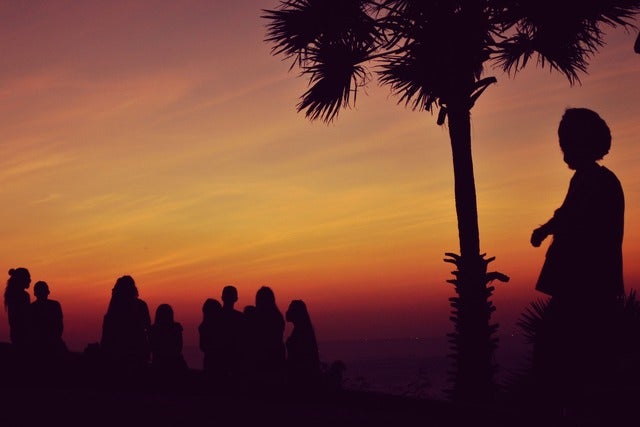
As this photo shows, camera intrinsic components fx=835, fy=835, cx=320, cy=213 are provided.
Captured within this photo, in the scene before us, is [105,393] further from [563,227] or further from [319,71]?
[319,71]

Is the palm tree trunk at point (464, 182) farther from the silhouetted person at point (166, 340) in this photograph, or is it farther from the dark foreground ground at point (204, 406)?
the dark foreground ground at point (204, 406)

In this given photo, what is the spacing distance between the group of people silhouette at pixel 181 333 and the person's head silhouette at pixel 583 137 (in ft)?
20.3

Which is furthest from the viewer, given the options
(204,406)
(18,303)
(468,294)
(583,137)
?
(468,294)

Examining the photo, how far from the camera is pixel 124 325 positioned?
10070 mm

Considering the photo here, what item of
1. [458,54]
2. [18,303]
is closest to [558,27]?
[458,54]

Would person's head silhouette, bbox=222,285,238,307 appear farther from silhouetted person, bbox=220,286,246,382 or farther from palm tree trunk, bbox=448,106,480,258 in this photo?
palm tree trunk, bbox=448,106,480,258

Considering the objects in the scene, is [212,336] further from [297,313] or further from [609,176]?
[609,176]

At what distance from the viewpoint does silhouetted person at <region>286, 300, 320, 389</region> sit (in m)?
10.0

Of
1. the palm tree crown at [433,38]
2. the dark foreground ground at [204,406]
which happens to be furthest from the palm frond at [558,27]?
the dark foreground ground at [204,406]

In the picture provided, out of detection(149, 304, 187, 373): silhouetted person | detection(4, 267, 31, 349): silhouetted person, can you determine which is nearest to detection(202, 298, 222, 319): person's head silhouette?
detection(149, 304, 187, 373): silhouetted person

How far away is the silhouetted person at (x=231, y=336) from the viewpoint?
408 inches

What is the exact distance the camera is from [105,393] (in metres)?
6.31

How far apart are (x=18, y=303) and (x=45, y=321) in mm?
473

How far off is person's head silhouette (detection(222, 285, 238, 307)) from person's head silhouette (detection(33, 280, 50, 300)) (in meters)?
2.16
